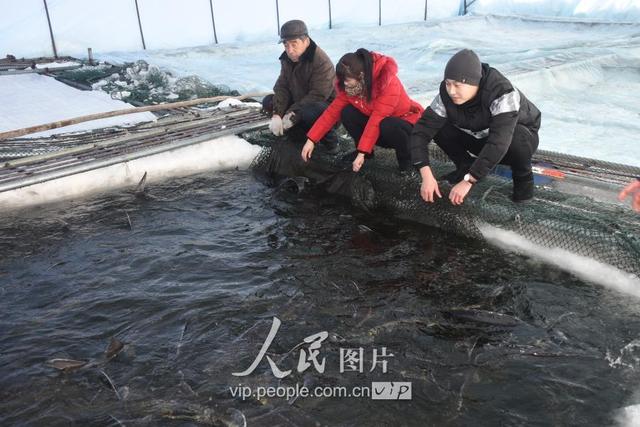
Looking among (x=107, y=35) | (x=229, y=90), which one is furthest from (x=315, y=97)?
(x=107, y=35)

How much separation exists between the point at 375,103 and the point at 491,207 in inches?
53.7

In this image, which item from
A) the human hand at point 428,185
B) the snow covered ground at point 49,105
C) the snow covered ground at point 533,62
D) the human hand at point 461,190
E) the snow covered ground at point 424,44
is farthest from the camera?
the snow covered ground at point 424,44

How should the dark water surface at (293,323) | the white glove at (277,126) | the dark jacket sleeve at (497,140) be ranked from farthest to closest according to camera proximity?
the white glove at (277,126) → the dark jacket sleeve at (497,140) → the dark water surface at (293,323)

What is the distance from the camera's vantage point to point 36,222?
495 cm

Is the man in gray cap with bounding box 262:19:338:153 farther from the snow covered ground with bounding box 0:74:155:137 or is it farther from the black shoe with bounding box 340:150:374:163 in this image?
the snow covered ground with bounding box 0:74:155:137

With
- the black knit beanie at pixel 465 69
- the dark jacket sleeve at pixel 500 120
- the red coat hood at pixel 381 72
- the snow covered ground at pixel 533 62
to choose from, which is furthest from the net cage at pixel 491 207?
the snow covered ground at pixel 533 62

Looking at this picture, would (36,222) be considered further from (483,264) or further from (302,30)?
(483,264)

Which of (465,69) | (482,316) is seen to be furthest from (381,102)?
(482,316)

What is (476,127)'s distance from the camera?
13.3ft

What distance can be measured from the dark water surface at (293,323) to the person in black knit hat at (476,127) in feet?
2.11

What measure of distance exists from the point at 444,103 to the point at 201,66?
10847 mm

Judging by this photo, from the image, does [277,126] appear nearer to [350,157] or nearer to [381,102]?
[350,157]

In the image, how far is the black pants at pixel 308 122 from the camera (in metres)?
5.71

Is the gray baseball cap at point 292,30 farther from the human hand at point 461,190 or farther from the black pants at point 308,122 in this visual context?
the human hand at point 461,190
